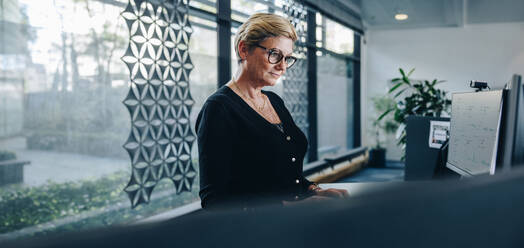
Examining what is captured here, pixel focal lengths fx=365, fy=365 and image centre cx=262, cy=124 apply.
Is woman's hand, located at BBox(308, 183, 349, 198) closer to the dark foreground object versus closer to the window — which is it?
the dark foreground object

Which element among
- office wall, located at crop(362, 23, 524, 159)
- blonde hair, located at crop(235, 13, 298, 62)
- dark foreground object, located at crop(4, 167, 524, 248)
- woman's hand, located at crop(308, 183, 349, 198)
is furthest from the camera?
office wall, located at crop(362, 23, 524, 159)

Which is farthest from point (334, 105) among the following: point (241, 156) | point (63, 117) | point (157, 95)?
point (241, 156)

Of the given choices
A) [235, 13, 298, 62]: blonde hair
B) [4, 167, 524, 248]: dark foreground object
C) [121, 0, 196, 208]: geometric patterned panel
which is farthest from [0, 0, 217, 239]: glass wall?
[4, 167, 524, 248]: dark foreground object

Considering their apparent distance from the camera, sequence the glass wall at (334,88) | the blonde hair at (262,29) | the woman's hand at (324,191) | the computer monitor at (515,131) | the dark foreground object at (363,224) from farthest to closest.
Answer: the glass wall at (334,88) < the blonde hair at (262,29) < the woman's hand at (324,191) < the computer monitor at (515,131) < the dark foreground object at (363,224)

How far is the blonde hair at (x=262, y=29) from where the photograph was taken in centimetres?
107

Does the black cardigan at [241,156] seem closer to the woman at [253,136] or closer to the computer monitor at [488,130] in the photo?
the woman at [253,136]

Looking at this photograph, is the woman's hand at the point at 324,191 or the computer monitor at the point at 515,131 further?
the woman's hand at the point at 324,191

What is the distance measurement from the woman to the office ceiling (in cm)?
588

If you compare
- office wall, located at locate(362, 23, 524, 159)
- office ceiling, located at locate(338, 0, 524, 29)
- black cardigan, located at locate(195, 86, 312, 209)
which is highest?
office ceiling, located at locate(338, 0, 524, 29)

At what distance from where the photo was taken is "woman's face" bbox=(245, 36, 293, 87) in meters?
1.08

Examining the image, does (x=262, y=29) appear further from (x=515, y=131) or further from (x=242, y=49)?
(x=515, y=131)

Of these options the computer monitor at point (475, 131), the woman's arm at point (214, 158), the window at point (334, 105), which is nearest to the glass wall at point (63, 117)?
the woman's arm at point (214, 158)

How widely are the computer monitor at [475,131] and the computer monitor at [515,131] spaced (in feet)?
0.45

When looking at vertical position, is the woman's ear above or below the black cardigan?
above
